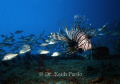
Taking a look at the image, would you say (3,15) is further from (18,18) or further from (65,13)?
(65,13)

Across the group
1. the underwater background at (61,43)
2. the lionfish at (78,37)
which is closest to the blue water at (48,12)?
the underwater background at (61,43)

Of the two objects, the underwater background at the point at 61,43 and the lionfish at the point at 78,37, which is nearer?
the lionfish at the point at 78,37

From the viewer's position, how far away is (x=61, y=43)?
402 centimetres

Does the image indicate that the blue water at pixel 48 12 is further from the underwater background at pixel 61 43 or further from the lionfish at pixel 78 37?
the lionfish at pixel 78 37

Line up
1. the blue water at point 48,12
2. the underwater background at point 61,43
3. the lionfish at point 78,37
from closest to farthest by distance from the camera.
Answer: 1. the lionfish at point 78,37
2. the underwater background at point 61,43
3. the blue water at point 48,12

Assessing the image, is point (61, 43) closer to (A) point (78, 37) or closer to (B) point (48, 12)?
(A) point (78, 37)

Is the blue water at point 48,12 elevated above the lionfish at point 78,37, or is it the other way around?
the blue water at point 48,12

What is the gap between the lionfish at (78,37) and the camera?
122 inches

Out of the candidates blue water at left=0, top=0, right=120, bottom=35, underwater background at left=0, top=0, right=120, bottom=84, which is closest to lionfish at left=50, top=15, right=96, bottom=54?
underwater background at left=0, top=0, right=120, bottom=84

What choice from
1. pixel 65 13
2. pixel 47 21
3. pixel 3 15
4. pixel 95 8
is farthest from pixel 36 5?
pixel 95 8

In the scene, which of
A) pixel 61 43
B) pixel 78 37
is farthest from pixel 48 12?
pixel 78 37

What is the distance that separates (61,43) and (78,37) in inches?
38.7

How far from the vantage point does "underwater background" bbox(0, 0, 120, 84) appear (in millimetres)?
3452

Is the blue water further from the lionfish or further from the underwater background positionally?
the lionfish
